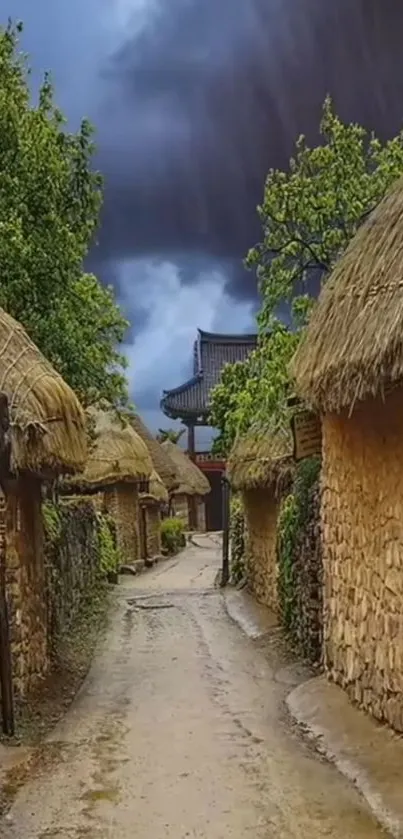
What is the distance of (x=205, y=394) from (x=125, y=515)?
2161 centimetres

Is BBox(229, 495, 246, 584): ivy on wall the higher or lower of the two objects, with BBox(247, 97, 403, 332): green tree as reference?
lower

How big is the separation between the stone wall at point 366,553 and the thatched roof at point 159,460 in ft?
80.6

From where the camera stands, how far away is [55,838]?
17.7 ft

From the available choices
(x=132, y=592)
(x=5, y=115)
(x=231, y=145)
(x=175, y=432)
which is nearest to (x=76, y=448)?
(x=5, y=115)

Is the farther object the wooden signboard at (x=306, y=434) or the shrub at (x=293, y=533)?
the shrub at (x=293, y=533)

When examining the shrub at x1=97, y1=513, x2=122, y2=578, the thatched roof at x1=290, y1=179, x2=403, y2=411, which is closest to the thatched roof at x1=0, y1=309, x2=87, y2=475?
the thatched roof at x1=290, y1=179, x2=403, y2=411

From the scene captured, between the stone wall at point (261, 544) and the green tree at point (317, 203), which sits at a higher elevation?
the green tree at point (317, 203)

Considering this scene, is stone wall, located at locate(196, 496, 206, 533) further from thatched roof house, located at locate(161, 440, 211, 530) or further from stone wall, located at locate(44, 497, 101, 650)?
stone wall, located at locate(44, 497, 101, 650)

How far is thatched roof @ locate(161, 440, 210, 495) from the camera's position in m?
41.1

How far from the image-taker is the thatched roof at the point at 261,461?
44.4 ft

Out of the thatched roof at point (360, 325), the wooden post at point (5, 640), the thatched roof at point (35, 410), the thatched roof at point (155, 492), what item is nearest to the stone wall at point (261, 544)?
the thatched roof at point (35, 410)

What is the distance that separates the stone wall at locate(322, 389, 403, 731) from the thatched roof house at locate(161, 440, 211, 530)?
30578 mm

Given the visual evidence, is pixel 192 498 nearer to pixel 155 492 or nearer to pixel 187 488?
pixel 187 488

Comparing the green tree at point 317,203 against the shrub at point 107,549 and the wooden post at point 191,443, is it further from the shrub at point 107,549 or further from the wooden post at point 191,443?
the wooden post at point 191,443
